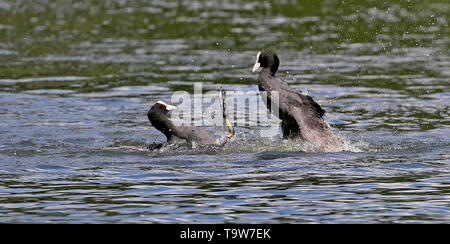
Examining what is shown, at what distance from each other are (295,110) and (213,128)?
2949 millimetres

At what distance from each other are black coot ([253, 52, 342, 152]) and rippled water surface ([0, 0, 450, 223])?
9.8 inches

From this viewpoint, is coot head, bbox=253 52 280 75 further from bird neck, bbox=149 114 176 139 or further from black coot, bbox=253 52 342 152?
bird neck, bbox=149 114 176 139

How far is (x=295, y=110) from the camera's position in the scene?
12609 millimetres

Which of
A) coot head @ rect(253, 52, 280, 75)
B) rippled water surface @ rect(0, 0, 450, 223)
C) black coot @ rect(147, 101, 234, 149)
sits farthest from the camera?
black coot @ rect(147, 101, 234, 149)

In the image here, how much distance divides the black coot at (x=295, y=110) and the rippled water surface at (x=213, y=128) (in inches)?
9.8

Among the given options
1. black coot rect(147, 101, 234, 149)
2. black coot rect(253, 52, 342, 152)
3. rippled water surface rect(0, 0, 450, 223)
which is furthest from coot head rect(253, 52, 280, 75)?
black coot rect(147, 101, 234, 149)

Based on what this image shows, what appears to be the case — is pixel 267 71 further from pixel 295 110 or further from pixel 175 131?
pixel 175 131

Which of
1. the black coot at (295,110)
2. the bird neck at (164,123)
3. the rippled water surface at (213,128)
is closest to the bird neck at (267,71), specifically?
the black coot at (295,110)

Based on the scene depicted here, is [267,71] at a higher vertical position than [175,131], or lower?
higher

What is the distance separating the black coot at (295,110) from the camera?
12.5m

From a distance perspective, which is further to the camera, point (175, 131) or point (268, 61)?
Result: point (175, 131)

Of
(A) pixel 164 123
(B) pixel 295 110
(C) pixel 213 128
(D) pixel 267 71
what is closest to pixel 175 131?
(A) pixel 164 123

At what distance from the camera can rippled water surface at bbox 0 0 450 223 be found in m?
9.58

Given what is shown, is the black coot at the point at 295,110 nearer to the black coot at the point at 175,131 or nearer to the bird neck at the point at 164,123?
the black coot at the point at 175,131
